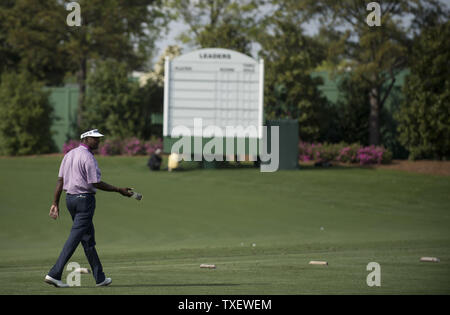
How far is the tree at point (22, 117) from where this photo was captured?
3784 cm

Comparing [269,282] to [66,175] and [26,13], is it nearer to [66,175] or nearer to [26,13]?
[66,175]

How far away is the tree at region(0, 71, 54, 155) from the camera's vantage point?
124 feet

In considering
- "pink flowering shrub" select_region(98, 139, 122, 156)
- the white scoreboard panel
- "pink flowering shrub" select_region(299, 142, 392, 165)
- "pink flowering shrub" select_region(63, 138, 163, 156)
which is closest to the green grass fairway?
"pink flowering shrub" select_region(63, 138, 163, 156)

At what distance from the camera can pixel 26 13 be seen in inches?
1577

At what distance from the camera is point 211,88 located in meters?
27.9

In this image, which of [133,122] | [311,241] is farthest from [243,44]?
[311,241]

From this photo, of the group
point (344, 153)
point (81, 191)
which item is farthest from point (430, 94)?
point (81, 191)

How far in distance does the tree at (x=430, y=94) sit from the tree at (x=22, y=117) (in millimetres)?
18764

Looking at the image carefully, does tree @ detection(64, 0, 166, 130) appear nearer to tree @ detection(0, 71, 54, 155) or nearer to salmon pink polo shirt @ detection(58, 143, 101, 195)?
tree @ detection(0, 71, 54, 155)

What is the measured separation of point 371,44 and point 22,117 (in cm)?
1766

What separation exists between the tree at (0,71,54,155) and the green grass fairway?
12.6 ft

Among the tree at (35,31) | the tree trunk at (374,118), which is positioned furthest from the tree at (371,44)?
the tree at (35,31)

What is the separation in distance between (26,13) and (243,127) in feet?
58.0

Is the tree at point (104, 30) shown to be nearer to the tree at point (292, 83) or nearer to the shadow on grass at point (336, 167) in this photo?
the tree at point (292, 83)
